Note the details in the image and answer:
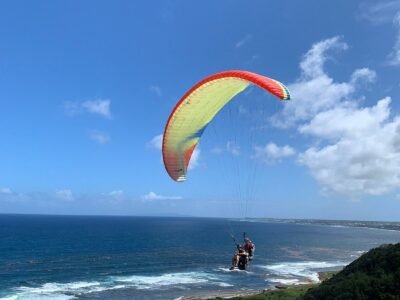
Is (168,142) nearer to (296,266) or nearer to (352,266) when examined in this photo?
(352,266)

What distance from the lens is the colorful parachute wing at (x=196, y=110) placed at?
13.4 meters

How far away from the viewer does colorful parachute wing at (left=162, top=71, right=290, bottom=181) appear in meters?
13.4

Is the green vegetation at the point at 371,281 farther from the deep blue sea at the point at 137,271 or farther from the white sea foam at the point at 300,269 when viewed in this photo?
the white sea foam at the point at 300,269

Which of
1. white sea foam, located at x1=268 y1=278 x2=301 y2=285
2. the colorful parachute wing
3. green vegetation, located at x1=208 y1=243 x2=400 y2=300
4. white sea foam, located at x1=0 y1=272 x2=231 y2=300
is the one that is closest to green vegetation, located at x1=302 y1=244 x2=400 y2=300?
green vegetation, located at x1=208 y1=243 x2=400 y2=300

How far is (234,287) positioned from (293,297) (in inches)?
386

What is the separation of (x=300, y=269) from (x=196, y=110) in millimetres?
56482

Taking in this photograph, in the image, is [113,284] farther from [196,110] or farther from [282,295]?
[196,110]

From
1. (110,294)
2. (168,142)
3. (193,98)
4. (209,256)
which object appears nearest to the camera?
(193,98)

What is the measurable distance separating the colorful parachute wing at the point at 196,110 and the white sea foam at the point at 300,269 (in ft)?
145

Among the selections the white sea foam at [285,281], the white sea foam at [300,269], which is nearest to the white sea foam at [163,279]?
the white sea foam at [285,281]

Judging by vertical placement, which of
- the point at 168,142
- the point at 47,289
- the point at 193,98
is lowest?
the point at 47,289

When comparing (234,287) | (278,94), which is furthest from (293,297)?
(278,94)

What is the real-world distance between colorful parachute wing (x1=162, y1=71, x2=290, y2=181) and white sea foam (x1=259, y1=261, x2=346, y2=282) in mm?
44208

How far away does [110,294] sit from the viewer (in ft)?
145
